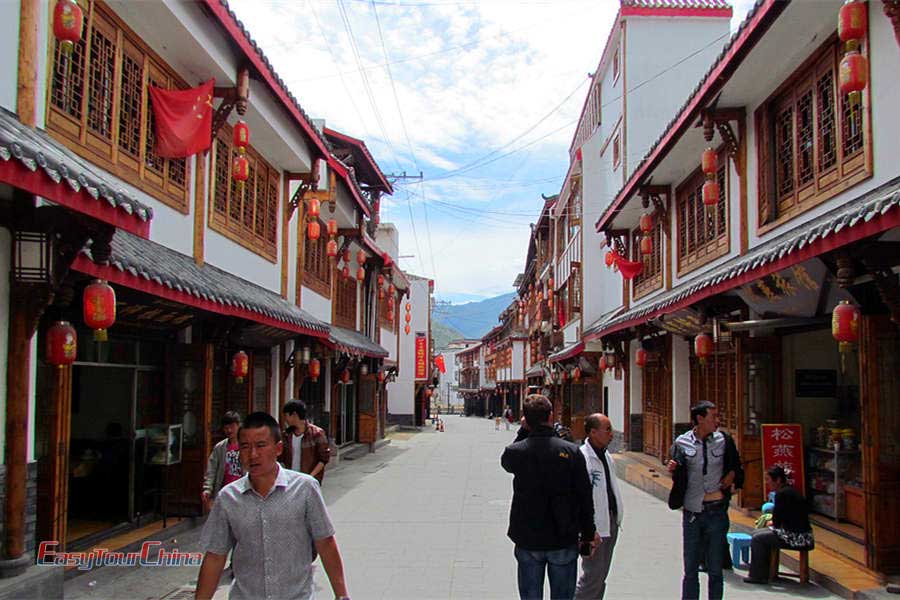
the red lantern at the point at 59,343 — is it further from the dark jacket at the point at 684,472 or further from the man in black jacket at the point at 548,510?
the dark jacket at the point at 684,472

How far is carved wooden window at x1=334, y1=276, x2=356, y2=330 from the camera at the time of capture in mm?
22375

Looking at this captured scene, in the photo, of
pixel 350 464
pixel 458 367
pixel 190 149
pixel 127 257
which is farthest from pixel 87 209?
pixel 458 367

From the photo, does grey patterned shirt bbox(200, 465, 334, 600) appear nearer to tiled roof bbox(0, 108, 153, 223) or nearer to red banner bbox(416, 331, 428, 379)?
tiled roof bbox(0, 108, 153, 223)

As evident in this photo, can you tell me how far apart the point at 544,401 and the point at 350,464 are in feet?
55.8

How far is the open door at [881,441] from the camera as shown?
7379 millimetres

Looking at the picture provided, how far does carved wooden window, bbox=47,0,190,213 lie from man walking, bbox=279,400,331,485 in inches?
135

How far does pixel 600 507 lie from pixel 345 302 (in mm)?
18491

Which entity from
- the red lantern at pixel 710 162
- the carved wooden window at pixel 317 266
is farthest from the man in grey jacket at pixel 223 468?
the carved wooden window at pixel 317 266

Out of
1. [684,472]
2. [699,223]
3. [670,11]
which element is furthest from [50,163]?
[670,11]

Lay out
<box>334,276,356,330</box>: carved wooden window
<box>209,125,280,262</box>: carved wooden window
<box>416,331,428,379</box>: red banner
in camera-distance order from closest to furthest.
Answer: <box>209,125,280,262</box>: carved wooden window < <box>334,276,356,330</box>: carved wooden window < <box>416,331,428,379</box>: red banner

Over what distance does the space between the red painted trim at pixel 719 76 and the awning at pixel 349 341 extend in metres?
7.45

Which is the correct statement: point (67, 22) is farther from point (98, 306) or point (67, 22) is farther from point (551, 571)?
point (551, 571)

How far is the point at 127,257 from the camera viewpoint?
702cm

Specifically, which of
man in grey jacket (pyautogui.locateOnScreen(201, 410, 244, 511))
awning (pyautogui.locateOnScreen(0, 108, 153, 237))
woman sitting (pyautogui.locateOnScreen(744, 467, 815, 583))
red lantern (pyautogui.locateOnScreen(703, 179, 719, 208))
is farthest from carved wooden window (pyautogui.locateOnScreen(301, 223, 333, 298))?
woman sitting (pyautogui.locateOnScreen(744, 467, 815, 583))
